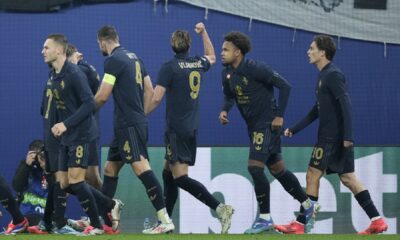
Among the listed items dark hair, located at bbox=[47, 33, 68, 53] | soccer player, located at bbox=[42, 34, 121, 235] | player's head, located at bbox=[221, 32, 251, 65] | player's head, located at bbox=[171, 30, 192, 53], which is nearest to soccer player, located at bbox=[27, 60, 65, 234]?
soccer player, located at bbox=[42, 34, 121, 235]

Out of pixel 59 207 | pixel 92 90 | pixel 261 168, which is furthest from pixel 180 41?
pixel 59 207

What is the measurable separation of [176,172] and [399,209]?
352 centimetres

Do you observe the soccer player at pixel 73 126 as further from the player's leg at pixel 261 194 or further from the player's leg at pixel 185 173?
the player's leg at pixel 261 194

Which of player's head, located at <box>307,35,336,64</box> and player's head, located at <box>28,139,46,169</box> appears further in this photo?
player's head, located at <box>28,139,46,169</box>

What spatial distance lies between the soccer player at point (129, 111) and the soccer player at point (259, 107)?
Answer: 2.93 ft

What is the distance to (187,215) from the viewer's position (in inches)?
496

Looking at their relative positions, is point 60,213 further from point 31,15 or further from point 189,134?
point 31,15

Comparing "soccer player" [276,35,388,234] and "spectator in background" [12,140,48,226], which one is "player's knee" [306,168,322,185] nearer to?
"soccer player" [276,35,388,234]

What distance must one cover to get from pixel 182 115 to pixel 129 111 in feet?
2.11

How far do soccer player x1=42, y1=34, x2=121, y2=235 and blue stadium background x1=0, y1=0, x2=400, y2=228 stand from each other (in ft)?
9.48

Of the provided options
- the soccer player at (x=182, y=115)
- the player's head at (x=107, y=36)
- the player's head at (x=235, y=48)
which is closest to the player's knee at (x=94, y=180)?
the soccer player at (x=182, y=115)

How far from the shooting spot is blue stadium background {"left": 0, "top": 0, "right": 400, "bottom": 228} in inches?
503

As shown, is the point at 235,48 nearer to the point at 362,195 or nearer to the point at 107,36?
the point at 107,36

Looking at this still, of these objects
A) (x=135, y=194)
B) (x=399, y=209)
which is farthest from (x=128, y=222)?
(x=399, y=209)
